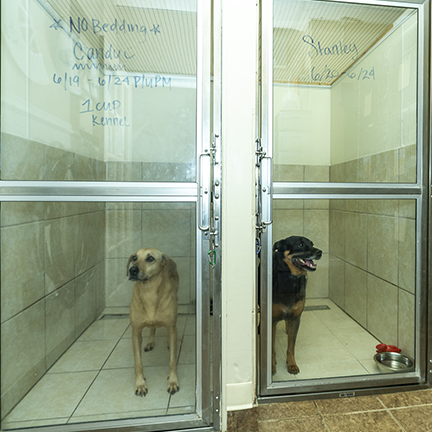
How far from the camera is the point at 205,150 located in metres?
1.13

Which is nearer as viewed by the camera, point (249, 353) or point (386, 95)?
point (249, 353)

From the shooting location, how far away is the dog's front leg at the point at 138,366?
1.15 metres

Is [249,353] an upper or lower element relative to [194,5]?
lower

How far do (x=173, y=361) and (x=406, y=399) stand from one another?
1.20 metres

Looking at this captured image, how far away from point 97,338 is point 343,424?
3.85 feet

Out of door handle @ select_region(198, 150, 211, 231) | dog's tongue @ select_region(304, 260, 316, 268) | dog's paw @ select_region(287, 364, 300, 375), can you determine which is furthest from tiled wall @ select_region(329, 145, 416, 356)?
door handle @ select_region(198, 150, 211, 231)

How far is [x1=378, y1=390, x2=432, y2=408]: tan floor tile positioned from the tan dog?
Answer: 106 cm

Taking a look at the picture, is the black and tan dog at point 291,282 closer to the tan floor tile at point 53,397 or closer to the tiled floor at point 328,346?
the tiled floor at point 328,346

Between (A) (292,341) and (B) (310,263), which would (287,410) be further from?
(B) (310,263)

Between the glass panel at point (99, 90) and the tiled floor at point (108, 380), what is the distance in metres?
0.71

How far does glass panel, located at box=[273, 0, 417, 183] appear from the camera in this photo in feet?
4.13

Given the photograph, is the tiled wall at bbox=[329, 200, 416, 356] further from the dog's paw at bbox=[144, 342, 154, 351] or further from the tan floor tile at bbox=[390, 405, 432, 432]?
the dog's paw at bbox=[144, 342, 154, 351]

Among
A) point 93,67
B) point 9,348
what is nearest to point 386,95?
point 93,67

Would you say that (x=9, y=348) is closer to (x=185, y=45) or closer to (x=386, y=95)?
(x=185, y=45)
